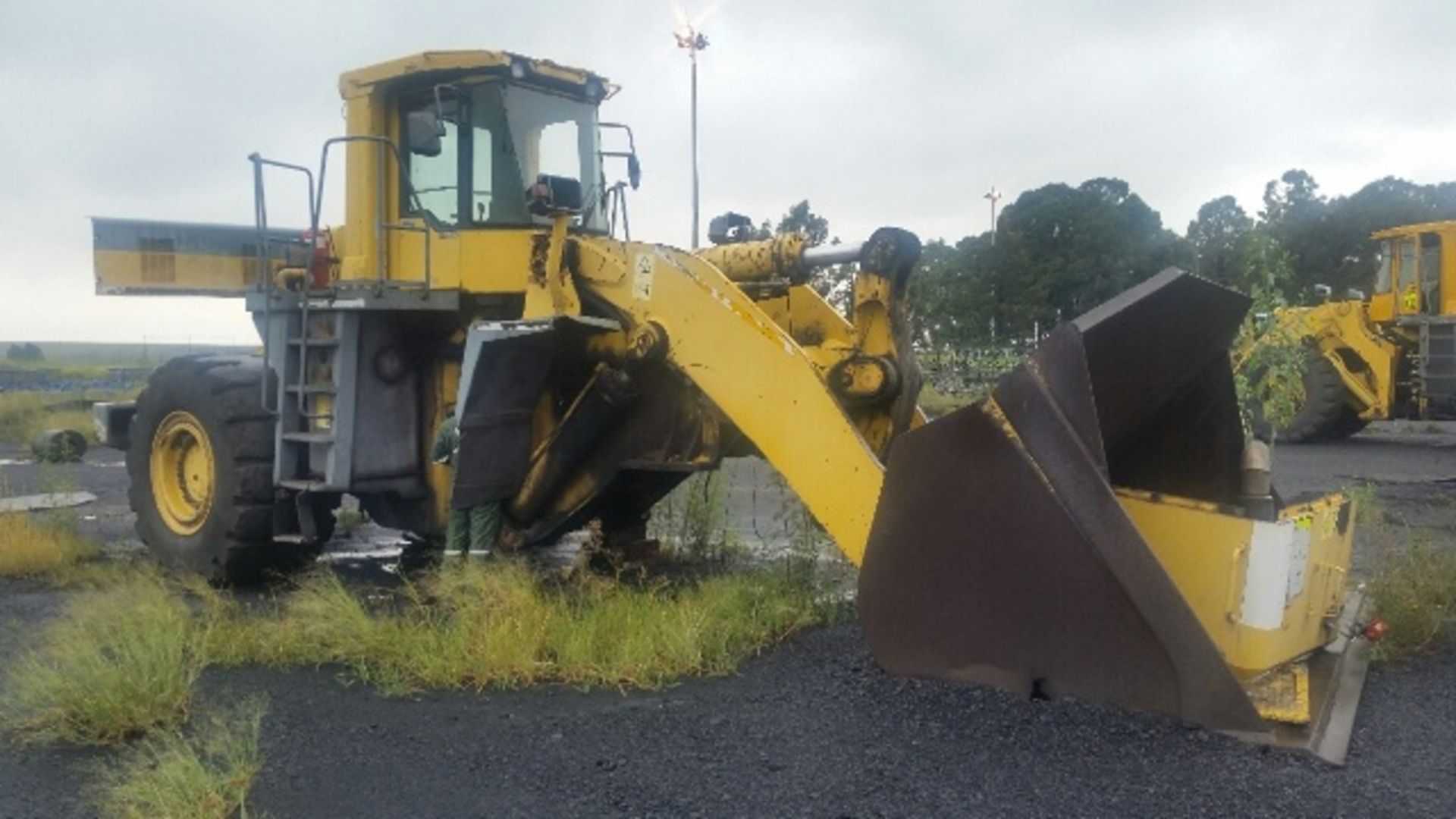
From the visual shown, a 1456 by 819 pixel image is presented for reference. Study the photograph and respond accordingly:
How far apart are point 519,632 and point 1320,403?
53.9ft

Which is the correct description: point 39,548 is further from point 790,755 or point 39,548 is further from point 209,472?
point 790,755

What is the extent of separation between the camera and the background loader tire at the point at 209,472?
7.53 m

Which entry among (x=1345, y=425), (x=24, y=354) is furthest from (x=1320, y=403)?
(x=24, y=354)

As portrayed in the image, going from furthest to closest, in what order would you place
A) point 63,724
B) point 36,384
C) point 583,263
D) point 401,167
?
point 36,384 → point 401,167 → point 583,263 → point 63,724

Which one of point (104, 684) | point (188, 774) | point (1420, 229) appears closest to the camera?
point (188, 774)

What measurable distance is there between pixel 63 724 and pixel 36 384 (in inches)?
1416

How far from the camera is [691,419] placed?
23.0ft

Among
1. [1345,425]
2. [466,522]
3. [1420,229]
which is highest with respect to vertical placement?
[1420,229]

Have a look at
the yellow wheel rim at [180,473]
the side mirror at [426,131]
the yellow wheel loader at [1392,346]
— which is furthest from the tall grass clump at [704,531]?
the yellow wheel loader at [1392,346]

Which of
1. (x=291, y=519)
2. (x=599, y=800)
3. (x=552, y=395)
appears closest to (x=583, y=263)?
(x=552, y=395)

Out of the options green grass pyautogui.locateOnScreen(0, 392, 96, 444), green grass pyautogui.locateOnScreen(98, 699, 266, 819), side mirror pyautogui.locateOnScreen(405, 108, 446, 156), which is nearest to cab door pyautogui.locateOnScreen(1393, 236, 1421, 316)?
side mirror pyautogui.locateOnScreen(405, 108, 446, 156)

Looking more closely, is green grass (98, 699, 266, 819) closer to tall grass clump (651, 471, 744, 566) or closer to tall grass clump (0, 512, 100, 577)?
tall grass clump (651, 471, 744, 566)

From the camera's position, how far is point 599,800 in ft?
13.4

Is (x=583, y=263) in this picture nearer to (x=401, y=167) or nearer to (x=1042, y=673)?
(x=401, y=167)
